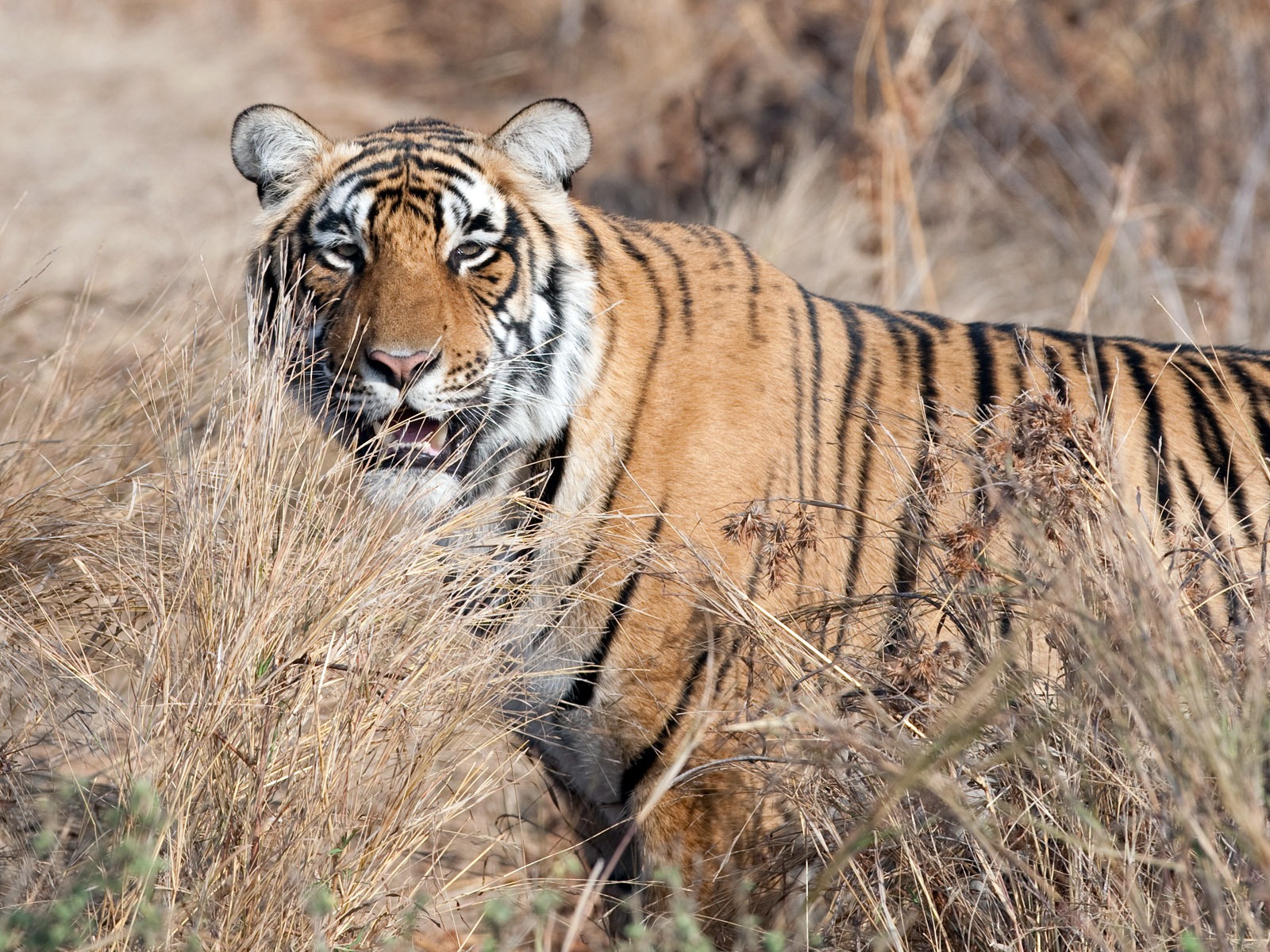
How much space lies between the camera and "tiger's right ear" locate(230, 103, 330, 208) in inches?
112

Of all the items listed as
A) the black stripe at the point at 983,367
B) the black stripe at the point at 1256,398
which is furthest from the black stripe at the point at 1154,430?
the black stripe at the point at 983,367

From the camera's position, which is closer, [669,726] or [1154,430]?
[669,726]

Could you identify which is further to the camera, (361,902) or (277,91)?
(277,91)

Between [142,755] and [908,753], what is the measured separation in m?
1.15

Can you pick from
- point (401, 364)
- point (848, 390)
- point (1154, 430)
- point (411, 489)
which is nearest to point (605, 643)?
point (411, 489)

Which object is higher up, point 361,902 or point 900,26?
point 900,26

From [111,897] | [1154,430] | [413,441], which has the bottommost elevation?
[111,897]

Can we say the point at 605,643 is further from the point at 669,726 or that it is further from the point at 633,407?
the point at 633,407

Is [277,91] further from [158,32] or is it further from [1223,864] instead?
[1223,864]

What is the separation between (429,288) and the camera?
264cm

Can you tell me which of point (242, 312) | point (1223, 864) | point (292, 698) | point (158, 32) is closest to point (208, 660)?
point (292, 698)

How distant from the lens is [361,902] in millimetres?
2062

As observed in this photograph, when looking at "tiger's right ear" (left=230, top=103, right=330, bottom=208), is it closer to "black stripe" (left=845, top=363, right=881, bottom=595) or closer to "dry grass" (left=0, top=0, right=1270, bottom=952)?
"dry grass" (left=0, top=0, right=1270, bottom=952)

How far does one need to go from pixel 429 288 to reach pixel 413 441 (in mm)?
308
